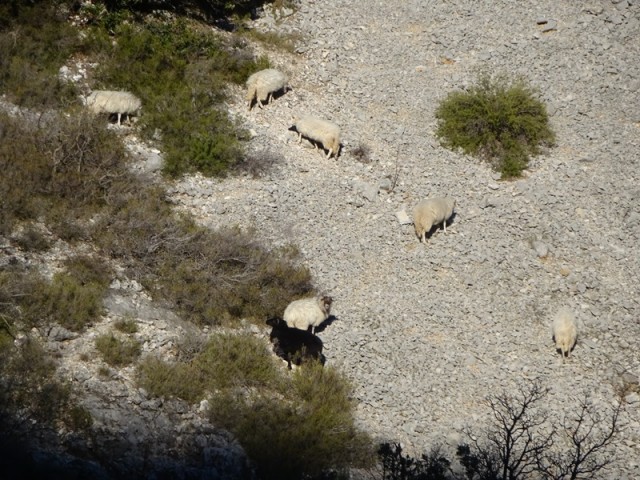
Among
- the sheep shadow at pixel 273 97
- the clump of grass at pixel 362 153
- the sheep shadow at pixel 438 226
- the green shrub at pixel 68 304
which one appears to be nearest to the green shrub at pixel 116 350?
the green shrub at pixel 68 304

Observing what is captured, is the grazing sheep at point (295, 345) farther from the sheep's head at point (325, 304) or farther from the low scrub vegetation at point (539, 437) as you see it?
the low scrub vegetation at point (539, 437)

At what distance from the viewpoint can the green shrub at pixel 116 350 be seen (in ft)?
30.1

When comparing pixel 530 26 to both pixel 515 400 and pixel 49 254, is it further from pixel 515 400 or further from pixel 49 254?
pixel 49 254

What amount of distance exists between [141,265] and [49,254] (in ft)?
4.43

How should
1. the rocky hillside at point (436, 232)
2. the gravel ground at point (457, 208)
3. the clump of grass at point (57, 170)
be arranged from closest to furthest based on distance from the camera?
the rocky hillside at point (436, 232), the gravel ground at point (457, 208), the clump of grass at point (57, 170)

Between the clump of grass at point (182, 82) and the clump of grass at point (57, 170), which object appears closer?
the clump of grass at point (57, 170)

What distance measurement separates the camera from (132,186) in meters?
12.3

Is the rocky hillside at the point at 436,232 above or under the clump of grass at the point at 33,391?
above

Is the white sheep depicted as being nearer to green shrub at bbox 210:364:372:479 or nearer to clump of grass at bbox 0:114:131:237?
green shrub at bbox 210:364:372:479

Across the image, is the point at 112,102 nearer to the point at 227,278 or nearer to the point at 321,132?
the point at 321,132

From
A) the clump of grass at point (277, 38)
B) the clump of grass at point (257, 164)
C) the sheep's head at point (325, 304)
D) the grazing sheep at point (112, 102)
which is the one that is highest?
the clump of grass at point (277, 38)

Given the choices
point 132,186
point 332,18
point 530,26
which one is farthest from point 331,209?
point 530,26

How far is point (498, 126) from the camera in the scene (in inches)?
590

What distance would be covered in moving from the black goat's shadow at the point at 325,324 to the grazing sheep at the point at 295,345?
1.68ft
